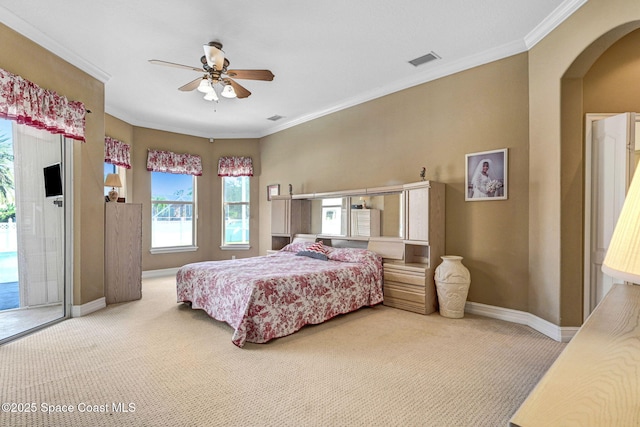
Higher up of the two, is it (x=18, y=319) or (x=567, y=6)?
(x=567, y=6)

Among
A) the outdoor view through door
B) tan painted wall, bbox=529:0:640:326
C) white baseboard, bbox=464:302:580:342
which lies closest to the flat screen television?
the outdoor view through door

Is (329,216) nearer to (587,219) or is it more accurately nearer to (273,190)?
(273,190)

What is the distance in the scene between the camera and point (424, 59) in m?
3.75

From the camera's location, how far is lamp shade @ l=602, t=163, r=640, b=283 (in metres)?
0.69

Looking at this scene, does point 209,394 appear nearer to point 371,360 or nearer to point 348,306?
point 371,360

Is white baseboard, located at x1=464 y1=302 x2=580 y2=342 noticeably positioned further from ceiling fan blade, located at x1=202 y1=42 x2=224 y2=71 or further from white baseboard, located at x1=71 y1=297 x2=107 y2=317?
white baseboard, located at x1=71 y1=297 x2=107 y2=317

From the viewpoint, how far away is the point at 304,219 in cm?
574

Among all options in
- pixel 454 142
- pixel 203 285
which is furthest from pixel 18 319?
pixel 454 142

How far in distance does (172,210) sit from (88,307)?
9.69 ft

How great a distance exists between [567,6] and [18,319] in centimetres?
591

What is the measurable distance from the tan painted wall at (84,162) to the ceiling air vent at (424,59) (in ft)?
12.9

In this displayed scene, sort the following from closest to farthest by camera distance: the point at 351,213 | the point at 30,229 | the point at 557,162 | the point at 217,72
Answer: the point at 557,162
the point at 217,72
the point at 30,229
the point at 351,213

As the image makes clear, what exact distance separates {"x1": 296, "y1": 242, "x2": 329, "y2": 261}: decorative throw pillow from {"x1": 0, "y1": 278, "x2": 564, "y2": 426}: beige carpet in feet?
3.92

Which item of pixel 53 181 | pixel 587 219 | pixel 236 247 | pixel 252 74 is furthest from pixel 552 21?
pixel 236 247
